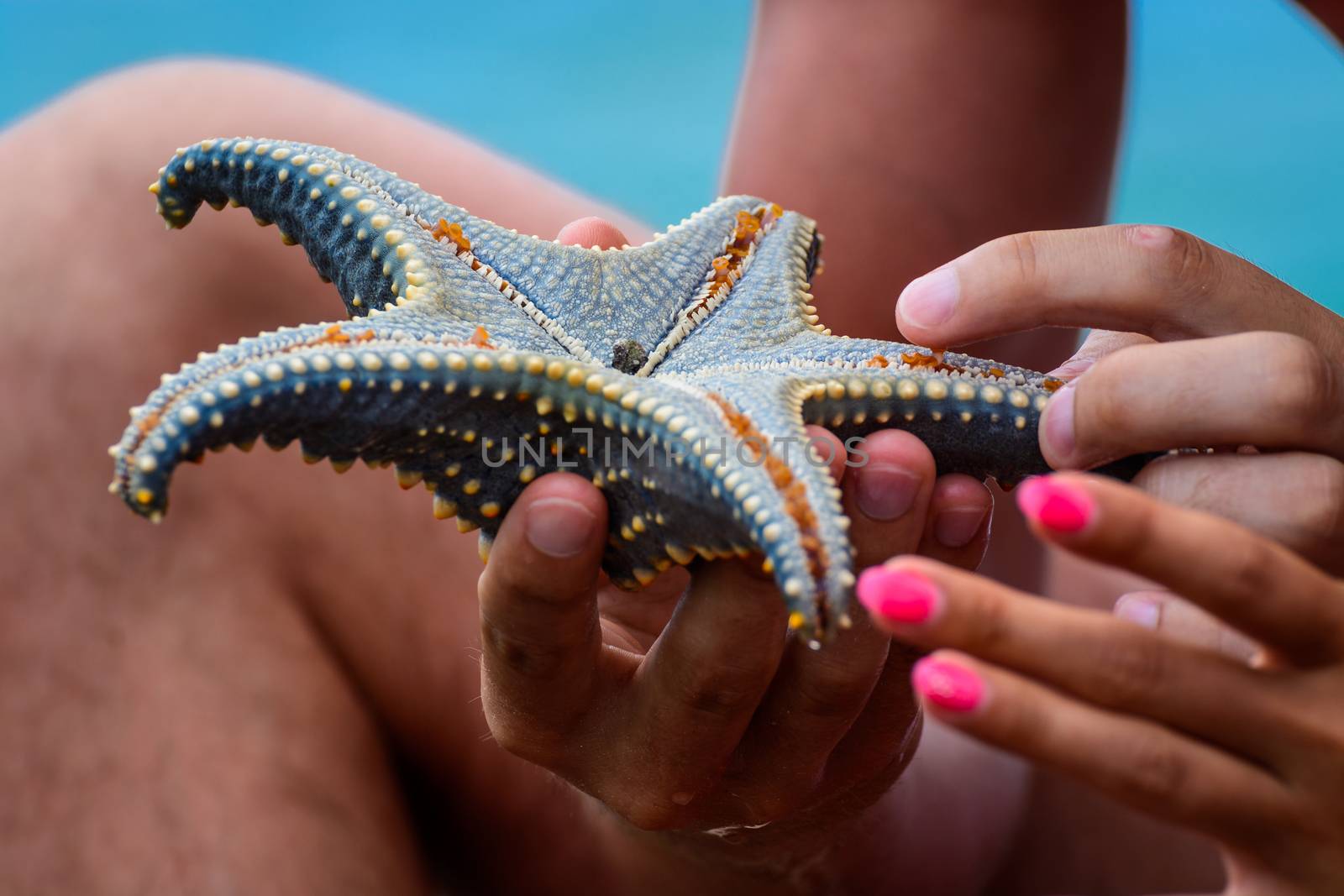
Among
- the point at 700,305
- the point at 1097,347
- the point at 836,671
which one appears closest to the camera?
the point at 836,671

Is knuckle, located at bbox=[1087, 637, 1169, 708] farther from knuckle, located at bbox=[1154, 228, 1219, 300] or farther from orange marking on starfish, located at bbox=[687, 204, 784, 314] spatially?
orange marking on starfish, located at bbox=[687, 204, 784, 314]

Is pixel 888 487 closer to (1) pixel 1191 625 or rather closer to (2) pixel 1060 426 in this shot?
(2) pixel 1060 426

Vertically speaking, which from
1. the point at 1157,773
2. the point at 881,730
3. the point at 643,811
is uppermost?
the point at 1157,773

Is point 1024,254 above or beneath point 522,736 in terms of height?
above

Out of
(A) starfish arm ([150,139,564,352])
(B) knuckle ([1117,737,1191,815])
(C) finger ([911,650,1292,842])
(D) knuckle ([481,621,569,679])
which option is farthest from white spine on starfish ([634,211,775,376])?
(B) knuckle ([1117,737,1191,815])

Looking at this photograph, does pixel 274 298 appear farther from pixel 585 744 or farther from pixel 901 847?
pixel 901 847

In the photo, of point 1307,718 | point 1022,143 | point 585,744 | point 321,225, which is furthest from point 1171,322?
point 1022,143

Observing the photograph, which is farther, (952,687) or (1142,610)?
(1142,610)

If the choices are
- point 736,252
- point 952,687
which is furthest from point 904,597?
point 736,252
